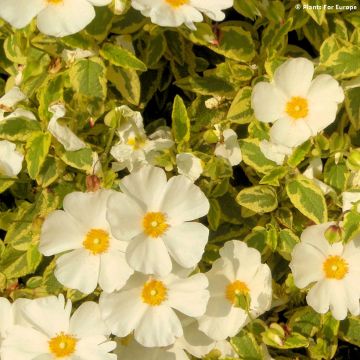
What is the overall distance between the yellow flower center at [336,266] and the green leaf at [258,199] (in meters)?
0.17

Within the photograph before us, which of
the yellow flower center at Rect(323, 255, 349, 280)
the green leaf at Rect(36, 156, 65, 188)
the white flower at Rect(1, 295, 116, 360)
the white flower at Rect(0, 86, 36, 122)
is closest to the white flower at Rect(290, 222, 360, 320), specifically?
the yellow flower center at Rect(323, 255, 349, 280)

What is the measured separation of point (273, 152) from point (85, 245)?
1.49 feet

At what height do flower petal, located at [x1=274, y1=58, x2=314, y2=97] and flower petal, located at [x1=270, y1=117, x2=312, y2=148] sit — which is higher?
flower petal, located at [x1=274, y1=58, x2=314, y2=97]

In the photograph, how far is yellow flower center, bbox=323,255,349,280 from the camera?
1.61 metres

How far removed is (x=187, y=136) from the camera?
161cm

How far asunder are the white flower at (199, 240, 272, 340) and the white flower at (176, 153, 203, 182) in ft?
0.55

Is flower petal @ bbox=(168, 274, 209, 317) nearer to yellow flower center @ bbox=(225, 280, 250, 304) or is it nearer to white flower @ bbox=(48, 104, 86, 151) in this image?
yellow flower center @ bbox=(225, 280, 250, 304)

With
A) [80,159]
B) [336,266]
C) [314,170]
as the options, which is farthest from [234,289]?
[80,159]

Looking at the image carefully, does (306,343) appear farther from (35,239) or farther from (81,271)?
(35,239)

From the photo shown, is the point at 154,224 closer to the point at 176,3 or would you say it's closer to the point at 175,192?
the point at 175,192

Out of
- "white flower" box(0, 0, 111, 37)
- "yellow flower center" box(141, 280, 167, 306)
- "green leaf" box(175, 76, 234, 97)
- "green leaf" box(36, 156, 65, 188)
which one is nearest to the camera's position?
"white flower" box(0, 0, 111, 37)

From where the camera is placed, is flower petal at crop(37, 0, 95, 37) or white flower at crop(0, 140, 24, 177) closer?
flower petal at crop(37, 0, 95, 37)

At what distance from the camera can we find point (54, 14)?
4.71 ft

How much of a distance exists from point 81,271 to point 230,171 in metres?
0.38
